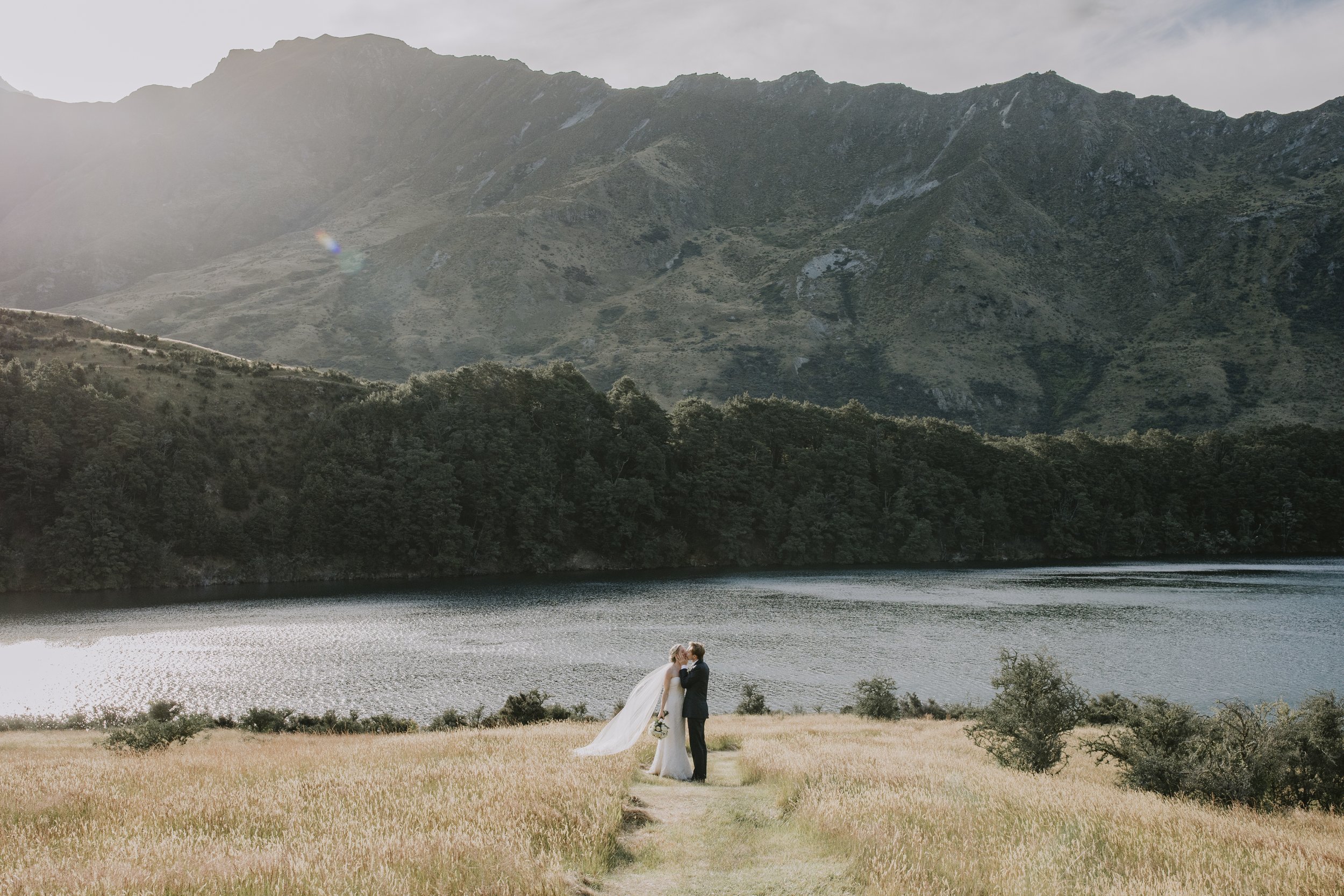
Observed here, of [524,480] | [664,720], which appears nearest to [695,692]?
[664,720]

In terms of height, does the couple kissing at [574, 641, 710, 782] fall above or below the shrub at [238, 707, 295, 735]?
above

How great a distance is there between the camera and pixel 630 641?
4750 cm

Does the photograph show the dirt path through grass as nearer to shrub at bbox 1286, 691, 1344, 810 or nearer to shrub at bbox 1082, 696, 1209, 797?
shrub at bbox 1082, 696, 1209, 797

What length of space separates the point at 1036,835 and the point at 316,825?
24.8ft

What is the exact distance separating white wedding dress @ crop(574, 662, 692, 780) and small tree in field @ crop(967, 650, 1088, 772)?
8.72 meters

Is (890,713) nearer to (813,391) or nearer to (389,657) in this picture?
(389,657)

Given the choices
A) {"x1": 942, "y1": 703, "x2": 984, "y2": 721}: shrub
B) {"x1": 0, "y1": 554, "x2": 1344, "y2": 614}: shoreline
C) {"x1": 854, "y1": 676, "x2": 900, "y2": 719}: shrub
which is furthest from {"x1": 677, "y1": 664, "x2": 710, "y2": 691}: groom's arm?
{"x1": 0, "y1": 554, "x2": 1344, "y2": 614}: shoreline

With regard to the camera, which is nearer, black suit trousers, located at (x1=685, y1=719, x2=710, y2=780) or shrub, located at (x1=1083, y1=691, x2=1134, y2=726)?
black suit trousers, located at (x1=685, y1=719, x2=710, y2=780)

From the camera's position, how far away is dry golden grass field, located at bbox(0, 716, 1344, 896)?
253 inches

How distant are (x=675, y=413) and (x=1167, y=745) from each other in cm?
9348

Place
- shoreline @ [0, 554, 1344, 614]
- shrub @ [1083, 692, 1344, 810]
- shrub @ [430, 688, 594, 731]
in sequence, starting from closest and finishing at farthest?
shrub @ [1083, 692, 1344, 810], shrub @ [430, 688, 594, 731], shoreline @ [0, 554, 1344, 614]

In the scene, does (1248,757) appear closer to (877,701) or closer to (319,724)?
(877,701)

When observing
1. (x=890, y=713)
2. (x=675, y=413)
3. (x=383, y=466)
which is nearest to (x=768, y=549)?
(x=675, y=413)

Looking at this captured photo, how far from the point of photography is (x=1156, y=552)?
11000 cm
